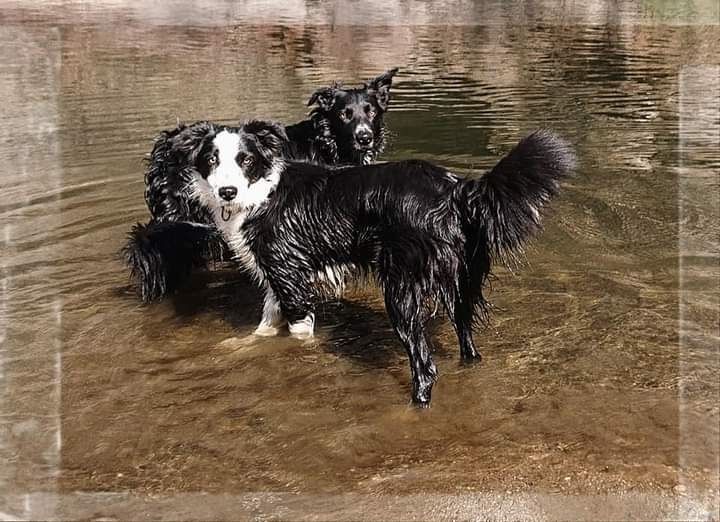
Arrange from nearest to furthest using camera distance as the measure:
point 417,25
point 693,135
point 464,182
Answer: point 464,182 → point 693,135 → point 417,25

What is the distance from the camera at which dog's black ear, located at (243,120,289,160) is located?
5.52 m

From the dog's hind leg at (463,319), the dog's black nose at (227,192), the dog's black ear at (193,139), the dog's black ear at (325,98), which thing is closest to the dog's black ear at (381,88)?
the dog's black ear at (325,98)

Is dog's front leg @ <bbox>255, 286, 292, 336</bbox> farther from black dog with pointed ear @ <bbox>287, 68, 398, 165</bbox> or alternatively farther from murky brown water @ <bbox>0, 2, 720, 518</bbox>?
black dog with pointed ear @ <bbox>287, 68, 398, 165</bbox>

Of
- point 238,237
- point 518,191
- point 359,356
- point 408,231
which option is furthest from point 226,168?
point 518,191

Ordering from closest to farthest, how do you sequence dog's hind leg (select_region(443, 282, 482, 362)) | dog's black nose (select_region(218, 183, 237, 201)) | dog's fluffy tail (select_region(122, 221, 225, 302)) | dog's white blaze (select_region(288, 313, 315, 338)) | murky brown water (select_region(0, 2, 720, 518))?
murky brown water (select_region(0, 2, 720, 518)) < dog's hind leg (select_region(443, 282, 482, 362)) < dog's black nose (select_region(218, 183, 237, 201)) < dog's white blaze (select_region(288, 313, 315, 338)) < dog's fluffy tail (select_region(122, 221, 225, 302))

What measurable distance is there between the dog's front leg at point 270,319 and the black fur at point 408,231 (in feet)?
0.56

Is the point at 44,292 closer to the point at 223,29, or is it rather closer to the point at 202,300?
the point at 202,300

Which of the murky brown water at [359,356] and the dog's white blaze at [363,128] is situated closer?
the murky brown water at [359,356]

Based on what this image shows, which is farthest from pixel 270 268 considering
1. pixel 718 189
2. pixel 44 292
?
pixel 718 189

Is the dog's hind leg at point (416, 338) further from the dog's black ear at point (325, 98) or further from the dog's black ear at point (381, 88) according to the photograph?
the dog's black ear at point (381, 88)

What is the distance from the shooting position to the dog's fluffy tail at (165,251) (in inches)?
254

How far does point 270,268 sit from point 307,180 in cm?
61

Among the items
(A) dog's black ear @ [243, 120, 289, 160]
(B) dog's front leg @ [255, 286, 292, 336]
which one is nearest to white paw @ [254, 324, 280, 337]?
(B) dog's front leg @ [255, 286, 292, 336]

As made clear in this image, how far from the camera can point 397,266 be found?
487cm
